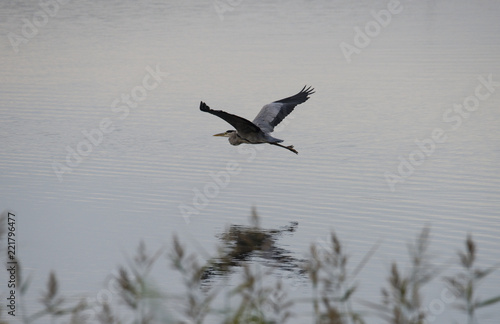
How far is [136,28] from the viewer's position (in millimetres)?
28859

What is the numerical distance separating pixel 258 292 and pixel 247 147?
10.7 m

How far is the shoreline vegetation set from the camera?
447 centimetres

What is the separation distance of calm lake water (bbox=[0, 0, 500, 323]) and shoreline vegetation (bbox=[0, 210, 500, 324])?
11.4 inches

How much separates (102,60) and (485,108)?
10.4 meters

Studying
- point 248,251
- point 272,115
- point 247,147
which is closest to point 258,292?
point 248,251

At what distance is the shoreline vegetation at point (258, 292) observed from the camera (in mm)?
4473

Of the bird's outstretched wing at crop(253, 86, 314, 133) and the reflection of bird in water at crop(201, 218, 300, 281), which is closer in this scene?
the reflection of bird in water at crop(201, 218, 300, 281)

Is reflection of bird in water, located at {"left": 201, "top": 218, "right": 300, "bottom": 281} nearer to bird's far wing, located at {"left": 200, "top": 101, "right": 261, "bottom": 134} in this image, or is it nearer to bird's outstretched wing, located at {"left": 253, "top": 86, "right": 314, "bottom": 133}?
bird's far wing, located at {"left": 200, "top": 101, "right": 261, "bottom": 134}

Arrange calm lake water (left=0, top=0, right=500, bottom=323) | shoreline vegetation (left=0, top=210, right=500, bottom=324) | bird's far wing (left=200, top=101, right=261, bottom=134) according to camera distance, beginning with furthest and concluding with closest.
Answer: bird's far wing (left=200, top=101, right=261, bottom=134), calm lake water (left=0, top=0, right=500, bottom=323), shoreline vegetation (left=0, top=210, right=500, bottom=324)

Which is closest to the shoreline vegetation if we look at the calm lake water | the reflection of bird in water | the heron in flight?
the reflection of bird in water

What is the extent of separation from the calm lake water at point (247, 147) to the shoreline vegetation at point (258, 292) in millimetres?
290

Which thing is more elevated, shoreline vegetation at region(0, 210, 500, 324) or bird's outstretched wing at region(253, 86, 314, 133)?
bird's outstretched wing at region(253, 86, 314, 133)

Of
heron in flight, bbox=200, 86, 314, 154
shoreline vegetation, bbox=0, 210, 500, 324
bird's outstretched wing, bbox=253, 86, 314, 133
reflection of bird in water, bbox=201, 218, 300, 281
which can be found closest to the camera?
shoreline vegetation, bbox=0, 210, 500, 324

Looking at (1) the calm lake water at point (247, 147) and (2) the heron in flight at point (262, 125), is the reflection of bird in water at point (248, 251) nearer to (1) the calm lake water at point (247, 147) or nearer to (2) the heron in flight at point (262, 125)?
(1) the calm lake water at point (247, 147)
